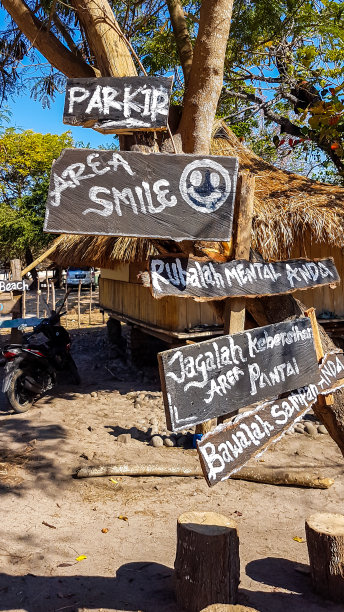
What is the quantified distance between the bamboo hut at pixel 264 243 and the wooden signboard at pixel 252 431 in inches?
168

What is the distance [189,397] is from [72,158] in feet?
4.12

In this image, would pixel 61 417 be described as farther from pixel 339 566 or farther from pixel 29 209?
pixel 29 209

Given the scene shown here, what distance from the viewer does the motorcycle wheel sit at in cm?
695

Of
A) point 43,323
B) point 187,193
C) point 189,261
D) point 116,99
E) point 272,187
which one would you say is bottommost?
point 43,323

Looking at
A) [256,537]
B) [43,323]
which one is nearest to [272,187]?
[43,323]

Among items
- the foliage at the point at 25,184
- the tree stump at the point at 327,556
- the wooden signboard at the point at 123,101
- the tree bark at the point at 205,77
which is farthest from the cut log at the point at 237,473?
the foliage at the point at 25,184

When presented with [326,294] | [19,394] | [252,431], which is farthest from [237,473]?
[326,294]

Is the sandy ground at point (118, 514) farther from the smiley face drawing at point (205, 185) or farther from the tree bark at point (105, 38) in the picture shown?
the tree bark at point (105, 38)

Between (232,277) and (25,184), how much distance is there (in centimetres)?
2739

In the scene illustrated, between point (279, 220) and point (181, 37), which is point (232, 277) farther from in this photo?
point (279, 220)

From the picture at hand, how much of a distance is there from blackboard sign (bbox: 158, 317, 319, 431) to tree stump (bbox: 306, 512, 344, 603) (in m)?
1.17

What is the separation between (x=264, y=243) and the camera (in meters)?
7.11

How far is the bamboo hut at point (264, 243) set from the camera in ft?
24.1

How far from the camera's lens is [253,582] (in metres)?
3.44
